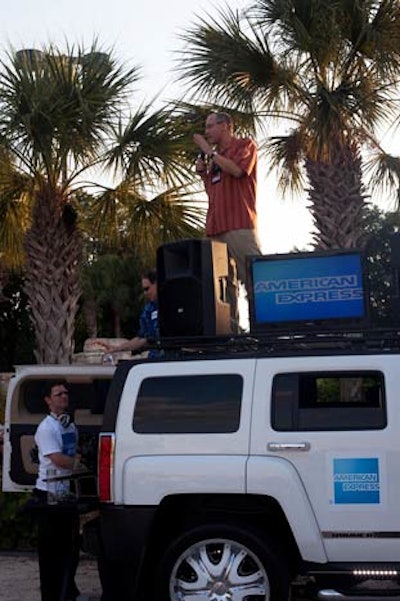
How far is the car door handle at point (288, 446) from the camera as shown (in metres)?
5.70

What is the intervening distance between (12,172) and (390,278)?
28.8 ft

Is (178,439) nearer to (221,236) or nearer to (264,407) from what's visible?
A: (264,407)

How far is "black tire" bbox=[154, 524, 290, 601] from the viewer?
5727 millimetres

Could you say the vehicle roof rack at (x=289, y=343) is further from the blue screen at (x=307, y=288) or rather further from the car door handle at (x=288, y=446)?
the car door handle at (x=288, y=446)

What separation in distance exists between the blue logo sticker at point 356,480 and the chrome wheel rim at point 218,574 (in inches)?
24.6

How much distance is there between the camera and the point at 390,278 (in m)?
6.17

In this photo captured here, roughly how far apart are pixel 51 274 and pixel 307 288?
28.2 feet

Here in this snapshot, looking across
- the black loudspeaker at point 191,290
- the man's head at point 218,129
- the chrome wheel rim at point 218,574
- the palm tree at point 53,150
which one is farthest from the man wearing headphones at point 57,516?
the palm tree at point 53,150

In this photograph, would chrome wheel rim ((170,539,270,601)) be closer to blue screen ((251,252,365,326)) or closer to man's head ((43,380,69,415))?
blue screen ((251,252,365,326))

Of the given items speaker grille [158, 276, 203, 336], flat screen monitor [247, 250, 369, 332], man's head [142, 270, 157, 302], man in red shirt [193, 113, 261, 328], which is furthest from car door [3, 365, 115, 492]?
flat screen monitor [247, 250, 369, 332]

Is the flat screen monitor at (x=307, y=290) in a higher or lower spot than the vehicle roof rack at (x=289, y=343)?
higher

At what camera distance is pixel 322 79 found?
13039 mm

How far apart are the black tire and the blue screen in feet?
4.45

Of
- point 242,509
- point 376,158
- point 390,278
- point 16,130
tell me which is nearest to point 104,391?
point 242,509
